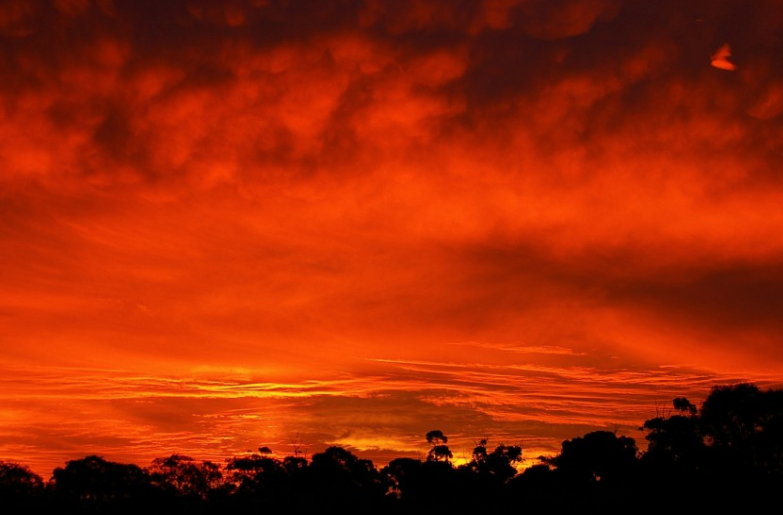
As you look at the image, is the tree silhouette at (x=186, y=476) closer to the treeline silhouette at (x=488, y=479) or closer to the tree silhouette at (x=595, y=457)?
the treeline silhouette at (x=488, y=479)

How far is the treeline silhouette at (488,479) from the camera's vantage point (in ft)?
160

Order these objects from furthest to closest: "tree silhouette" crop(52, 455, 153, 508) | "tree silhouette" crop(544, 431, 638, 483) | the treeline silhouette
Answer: "tree silhouette" crop(544, 431, 638, 483) → "tree silhouette" crop(52, 455, 153, 508) → the treeline silhouette

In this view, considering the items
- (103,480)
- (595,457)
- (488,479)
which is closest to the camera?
(103,480)

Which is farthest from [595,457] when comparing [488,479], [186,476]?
[186,476]

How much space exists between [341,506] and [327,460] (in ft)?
166

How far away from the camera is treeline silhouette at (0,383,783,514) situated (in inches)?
1918

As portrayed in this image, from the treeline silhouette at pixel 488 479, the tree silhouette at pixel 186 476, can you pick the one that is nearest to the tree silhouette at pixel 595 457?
the treeline silhouette at pixel 488 479

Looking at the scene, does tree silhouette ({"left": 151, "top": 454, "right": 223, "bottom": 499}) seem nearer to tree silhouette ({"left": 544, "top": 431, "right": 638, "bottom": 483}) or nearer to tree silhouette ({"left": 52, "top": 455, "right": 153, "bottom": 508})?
tree silhouette ({"left": 52, "top": 455, "right": 153, "bottom": 508})

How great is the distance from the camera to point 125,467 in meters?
91.4

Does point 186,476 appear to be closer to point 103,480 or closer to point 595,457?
point 103,480

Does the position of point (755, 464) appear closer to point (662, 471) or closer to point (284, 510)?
point (662, 471)

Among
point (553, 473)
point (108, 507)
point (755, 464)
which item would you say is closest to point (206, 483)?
point (108, 507)

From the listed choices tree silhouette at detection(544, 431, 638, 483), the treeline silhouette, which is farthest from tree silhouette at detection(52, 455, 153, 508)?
tree silhouette at detection(544, 431, 638, 483)

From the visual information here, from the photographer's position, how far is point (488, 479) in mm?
97812
